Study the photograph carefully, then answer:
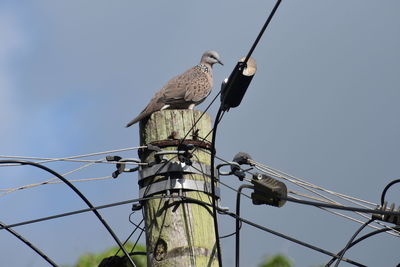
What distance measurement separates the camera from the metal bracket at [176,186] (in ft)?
20.5

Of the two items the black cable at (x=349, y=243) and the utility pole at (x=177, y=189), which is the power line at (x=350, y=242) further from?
the utility pole at (x=177, y=189)

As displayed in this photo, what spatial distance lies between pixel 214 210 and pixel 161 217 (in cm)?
37

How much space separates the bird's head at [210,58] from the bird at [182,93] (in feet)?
7.48

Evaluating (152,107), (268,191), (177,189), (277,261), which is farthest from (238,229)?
(277,261)

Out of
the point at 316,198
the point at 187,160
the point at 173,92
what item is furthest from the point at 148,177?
the point at 173,92

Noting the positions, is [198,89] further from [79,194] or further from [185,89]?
[79,194]

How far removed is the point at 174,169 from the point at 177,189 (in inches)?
5.9

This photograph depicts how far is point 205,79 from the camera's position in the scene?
986 centimetres

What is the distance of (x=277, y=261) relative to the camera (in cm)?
1538

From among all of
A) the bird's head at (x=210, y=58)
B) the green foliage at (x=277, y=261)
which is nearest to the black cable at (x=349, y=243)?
the bird's head at (x=210, y=58)

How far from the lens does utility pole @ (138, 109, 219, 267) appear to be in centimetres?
606

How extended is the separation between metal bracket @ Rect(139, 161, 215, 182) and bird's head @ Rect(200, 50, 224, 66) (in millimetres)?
6032

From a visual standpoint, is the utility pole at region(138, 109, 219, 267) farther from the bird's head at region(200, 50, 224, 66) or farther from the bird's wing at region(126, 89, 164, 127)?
the bird's head at region(200, 50, 224, 66)

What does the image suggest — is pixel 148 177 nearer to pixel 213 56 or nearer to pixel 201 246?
pixel 201 246
